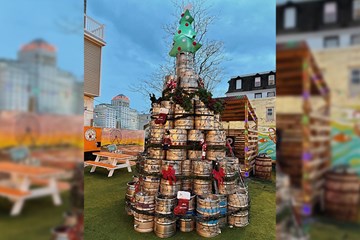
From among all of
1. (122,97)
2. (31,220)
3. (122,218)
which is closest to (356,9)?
(31,220)

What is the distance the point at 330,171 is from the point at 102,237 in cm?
287

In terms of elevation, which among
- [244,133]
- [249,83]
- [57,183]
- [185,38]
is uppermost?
Answer: [249,83]

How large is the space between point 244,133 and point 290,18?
6.71 meters

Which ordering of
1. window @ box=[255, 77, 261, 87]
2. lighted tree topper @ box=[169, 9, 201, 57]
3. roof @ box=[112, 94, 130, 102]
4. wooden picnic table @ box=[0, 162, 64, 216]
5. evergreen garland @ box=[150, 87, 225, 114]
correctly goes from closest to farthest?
wooden picnic table @ box=[0, 162, 64, 216], evergreen garland @ box=[150, 87, 225, 114], lighted tree topper @ box=[169, 9, 201, 57], roof @ box=[112, 94, 130, 102], window @ box=[255, 77, 261, 87]

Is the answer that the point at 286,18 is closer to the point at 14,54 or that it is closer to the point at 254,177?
the point at 14,54

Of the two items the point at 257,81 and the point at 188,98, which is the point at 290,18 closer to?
the point at 188,98

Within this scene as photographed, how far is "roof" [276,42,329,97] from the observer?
2.03 feet

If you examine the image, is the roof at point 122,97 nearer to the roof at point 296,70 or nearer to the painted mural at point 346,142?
the roof at point 296,70

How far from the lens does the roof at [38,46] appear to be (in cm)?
73

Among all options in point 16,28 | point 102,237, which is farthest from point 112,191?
point 16,28

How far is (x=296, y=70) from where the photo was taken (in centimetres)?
65

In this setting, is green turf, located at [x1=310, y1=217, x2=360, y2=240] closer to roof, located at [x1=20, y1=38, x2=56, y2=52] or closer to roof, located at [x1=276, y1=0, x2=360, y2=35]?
roof, located at [x1=276, y1=0, x2=360, y2=35]

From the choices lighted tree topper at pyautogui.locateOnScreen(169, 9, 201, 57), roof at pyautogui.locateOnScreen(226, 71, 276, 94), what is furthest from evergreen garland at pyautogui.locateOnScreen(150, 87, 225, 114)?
roof at pyautogui.locateOnScreen(226, 71, 276, 94)

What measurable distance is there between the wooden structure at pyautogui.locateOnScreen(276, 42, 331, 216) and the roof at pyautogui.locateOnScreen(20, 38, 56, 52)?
766 millimetres
